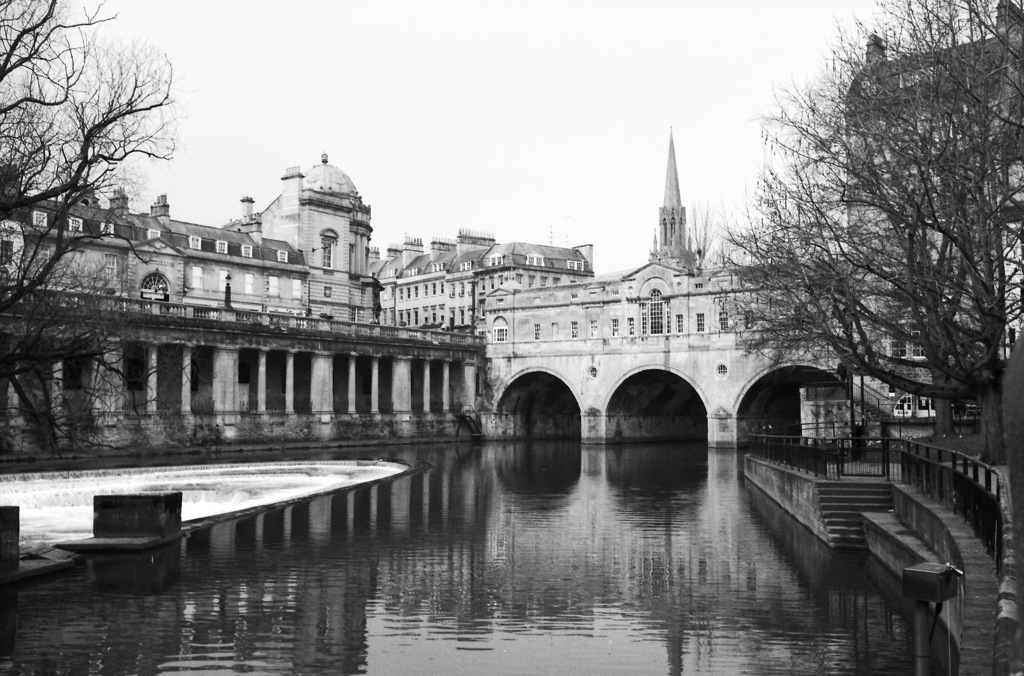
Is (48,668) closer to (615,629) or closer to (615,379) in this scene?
(615,629)

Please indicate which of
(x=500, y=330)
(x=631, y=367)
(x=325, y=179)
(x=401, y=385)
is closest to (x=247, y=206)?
(x=325, y=179)

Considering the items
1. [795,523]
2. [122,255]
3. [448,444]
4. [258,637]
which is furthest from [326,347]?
[258,637]

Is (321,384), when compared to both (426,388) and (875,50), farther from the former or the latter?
(875,50)

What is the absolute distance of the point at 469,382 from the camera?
66.4 meters

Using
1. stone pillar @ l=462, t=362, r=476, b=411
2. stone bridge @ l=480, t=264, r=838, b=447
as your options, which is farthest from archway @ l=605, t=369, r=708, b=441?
stone pillar @ l=462, t=362, r=476, b=411

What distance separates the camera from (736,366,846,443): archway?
184 feet

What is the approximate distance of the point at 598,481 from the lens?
1426 inches

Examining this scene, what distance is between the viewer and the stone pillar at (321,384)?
5569 centimetres

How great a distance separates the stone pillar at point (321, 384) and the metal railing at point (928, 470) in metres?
29.1

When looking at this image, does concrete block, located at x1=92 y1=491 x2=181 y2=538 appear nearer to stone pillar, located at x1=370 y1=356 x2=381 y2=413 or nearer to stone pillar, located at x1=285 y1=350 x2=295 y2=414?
stone pillar, located at x1=285 y1=350 x2=295 y2=414

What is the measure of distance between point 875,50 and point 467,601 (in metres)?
15.2

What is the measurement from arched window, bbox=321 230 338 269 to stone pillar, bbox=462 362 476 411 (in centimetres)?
1531

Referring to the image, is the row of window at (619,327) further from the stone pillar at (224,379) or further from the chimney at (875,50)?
the chimney at (875,50)

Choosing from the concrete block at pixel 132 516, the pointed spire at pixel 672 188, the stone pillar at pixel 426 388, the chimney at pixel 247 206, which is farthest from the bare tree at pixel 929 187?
the pointed spire at pixel 672 188
